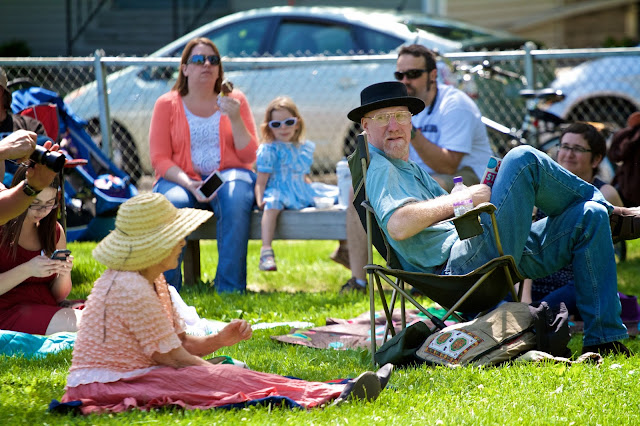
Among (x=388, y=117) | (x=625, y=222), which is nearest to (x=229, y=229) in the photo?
(x=388, y=117)

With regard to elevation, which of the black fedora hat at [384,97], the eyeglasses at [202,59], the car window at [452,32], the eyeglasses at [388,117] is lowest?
the eyeglasses at [388,117]

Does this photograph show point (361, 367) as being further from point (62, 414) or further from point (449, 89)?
point (449, 89)

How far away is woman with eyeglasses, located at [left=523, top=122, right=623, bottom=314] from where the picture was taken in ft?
18.1

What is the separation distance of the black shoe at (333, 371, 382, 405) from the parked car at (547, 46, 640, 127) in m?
6.29

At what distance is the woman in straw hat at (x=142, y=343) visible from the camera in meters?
3.50

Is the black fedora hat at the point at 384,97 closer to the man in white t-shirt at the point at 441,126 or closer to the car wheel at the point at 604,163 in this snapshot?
the man in white t-shirt at the point at 441,126

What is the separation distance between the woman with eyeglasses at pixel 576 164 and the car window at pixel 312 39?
425 cm

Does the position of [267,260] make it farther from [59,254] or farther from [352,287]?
[59,254]

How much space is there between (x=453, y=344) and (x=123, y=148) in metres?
6.36

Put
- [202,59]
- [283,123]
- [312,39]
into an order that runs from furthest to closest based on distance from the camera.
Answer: [312,39] → [283,123] → [202,59]

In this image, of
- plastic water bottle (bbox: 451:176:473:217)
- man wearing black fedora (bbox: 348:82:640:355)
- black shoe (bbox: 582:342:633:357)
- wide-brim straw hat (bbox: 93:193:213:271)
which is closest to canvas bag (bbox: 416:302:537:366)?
man wearing black fedora (bbox: 348:82:640:355)

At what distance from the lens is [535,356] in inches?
167

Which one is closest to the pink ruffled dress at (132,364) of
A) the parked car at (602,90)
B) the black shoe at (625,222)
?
the black shoe at (625,222)

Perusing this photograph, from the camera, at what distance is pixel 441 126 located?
630cm
